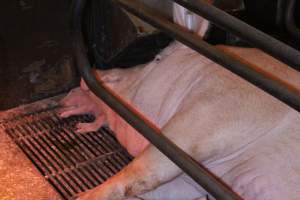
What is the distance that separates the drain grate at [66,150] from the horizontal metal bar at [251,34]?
98cm

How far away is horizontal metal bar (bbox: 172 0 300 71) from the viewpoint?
3.42ft

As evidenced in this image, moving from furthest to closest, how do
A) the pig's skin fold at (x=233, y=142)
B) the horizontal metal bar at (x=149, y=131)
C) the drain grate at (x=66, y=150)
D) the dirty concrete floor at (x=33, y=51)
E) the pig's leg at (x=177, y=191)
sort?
the dirty concrete floor at (x=33, y=51)
the drain grate at (x=66, y=150)
the pig's leg at (x=177, y=191)
the pig's skin fold at (x=233, y=142)
the horizontal metal bar at (x=149, y=131)

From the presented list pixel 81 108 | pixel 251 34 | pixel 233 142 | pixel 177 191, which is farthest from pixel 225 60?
pixel 81 108

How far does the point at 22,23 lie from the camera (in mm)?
2275

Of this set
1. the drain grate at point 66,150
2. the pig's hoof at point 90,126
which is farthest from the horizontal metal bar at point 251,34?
the pig's hoof at point 90,126

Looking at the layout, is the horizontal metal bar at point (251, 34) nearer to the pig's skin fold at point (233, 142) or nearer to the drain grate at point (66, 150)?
the pig's skin fold at point (233, 142)

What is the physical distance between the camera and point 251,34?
3.63 feet

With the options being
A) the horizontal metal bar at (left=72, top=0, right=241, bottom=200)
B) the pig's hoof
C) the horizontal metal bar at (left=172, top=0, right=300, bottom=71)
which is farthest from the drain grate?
the horizontal metal bar at (left=172, top=0, right=300, bottom=71)

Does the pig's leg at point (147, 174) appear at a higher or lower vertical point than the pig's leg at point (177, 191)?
higher

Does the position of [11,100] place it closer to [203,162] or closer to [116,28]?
[116,28]

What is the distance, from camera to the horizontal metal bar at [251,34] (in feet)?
3.42

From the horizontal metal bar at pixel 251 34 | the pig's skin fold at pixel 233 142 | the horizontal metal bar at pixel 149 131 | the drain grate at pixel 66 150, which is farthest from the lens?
the drain grate at pixel 66 150

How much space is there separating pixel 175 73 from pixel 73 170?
541 mm

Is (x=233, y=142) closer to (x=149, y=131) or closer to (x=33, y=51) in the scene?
(x=149, y=131)
